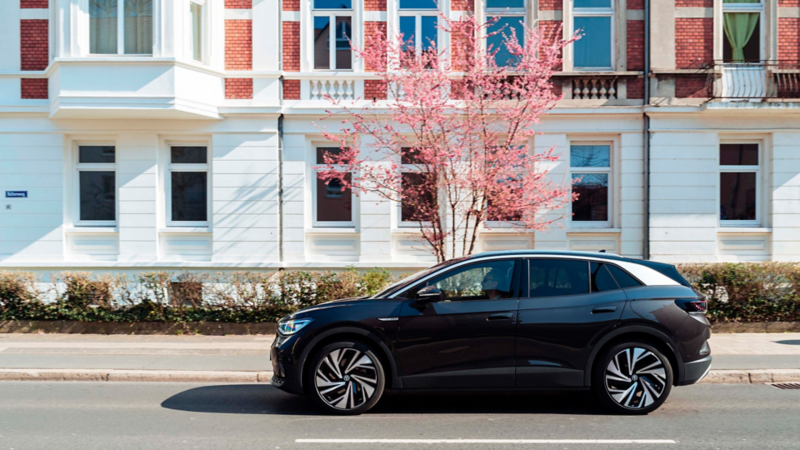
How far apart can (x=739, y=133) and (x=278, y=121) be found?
1037 centimetres

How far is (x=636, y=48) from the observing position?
14391 mm

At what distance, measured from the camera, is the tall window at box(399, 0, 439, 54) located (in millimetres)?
14523

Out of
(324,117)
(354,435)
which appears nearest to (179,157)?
(324,117)

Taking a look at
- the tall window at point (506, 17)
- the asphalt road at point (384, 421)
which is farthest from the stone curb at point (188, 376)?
the tall window at point (506, 17)

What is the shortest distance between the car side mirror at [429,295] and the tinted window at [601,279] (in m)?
1.64

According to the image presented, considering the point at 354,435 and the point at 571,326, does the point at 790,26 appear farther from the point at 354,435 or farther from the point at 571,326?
the point at 354,435

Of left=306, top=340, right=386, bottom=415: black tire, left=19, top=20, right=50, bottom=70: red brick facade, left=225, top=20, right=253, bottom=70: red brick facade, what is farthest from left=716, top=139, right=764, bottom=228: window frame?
left=19, top=20, right=50, bottom=70: red brick facade

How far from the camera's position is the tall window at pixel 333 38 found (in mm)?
14594

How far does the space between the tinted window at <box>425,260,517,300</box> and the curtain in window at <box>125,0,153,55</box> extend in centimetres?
1001

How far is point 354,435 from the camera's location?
19.4 feet

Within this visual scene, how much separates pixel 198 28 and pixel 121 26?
5.24 ft

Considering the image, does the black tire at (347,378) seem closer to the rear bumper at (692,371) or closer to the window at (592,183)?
the rear bumper at (692,371)

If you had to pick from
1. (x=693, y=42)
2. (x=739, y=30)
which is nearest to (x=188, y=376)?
(x=693, y=42)

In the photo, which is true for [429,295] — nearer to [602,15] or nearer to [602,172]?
[602,172]
